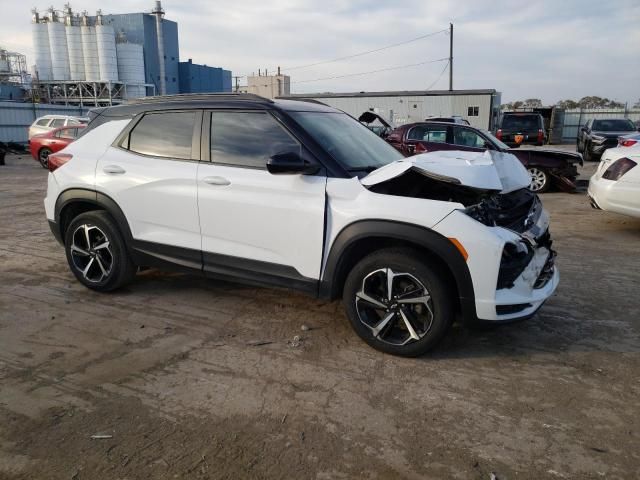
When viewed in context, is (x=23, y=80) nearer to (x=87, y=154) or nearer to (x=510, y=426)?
(x=87, y=154)

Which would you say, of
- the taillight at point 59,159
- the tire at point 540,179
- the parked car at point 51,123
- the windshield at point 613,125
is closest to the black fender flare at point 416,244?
the taillight at point 59,159

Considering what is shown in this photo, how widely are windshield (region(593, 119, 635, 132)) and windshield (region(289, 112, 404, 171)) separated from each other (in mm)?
17904

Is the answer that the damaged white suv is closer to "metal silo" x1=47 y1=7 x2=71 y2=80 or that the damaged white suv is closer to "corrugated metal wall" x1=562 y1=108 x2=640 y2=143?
"corrugated metal wall" x1=562 y1=108 x2=640 y2=143

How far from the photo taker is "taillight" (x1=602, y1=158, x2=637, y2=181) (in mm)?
6653

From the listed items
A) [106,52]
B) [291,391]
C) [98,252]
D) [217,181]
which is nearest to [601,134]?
[217,181]

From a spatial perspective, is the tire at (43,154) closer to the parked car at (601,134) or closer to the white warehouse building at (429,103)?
the white warehouse building at (429,103)

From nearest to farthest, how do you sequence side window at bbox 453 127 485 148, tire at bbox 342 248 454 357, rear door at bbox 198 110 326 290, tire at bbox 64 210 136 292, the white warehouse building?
tire at bbox 342 248 454 357 < rear door at bbox 198 110 326 290 < tire at bbox 64 210 136 292 < side window at bbox 453 127 485 148 < the white warehouse building

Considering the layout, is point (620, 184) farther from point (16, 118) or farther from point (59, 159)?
point (16, 118)

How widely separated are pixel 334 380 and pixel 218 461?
965mm

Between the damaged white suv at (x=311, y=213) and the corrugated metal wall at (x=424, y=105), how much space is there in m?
25.1

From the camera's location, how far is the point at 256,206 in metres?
3.66

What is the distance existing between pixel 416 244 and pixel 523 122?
17.3 metres

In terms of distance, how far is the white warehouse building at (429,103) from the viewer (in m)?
28.8

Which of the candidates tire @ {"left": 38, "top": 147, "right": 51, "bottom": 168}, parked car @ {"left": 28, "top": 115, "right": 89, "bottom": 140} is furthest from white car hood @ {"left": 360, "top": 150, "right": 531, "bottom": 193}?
parked car @ {"left": 28, "top": 115, "right": 89, "bottom": 140}
